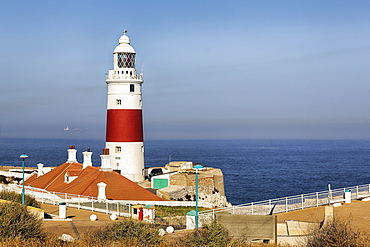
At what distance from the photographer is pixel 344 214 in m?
23.2

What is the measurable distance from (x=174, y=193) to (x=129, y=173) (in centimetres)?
374

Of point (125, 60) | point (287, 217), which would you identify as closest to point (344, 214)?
point (287, 217)

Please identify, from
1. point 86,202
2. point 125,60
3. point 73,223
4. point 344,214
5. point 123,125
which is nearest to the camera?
Result: point 73,223

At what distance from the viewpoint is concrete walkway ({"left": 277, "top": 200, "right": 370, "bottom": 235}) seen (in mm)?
21359

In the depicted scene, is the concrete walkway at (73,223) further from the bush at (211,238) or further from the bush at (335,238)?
the bush at (335,238)

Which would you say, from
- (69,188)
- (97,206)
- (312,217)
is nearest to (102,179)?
(69,188)

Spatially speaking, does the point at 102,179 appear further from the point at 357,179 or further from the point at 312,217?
the point at 357,179

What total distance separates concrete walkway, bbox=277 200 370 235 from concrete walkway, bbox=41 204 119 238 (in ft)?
25.7

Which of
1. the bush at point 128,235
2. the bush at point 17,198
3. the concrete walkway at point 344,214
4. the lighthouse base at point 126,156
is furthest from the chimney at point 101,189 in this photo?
the bush at point 128,235

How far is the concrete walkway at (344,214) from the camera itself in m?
21.4

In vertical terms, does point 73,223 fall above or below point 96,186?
below

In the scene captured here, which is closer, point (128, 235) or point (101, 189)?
point (128, 235)

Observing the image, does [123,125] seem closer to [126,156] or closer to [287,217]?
[126,156]

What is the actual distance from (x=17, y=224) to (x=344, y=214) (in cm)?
1428
